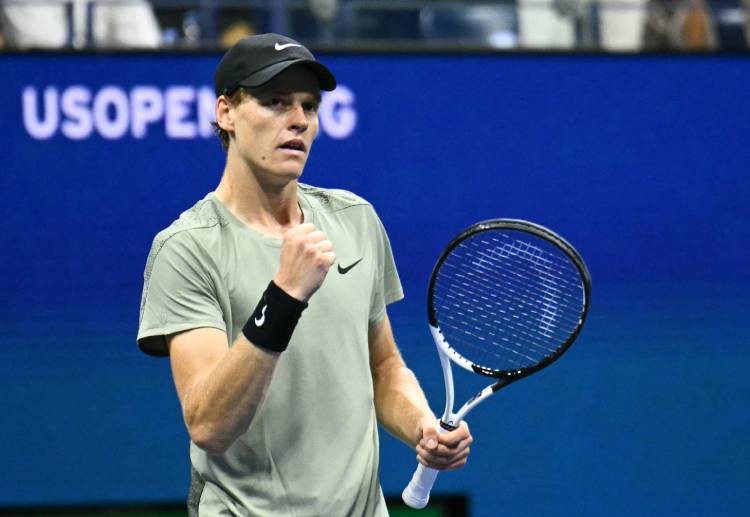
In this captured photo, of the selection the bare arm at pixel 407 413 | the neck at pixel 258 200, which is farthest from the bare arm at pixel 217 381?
the bare arm at pixel 407 413

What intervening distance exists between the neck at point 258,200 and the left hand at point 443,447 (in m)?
0.44

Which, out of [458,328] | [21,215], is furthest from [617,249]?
[21,215]

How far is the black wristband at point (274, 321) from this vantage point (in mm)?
1879

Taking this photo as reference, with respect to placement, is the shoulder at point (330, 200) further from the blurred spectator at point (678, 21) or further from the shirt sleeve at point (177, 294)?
the blurred spectator at point (678, 21)

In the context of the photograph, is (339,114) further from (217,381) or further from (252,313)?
(217,381)

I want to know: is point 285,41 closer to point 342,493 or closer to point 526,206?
point 342,493

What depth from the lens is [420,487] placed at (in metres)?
2.26

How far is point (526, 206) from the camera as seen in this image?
401 centimetres

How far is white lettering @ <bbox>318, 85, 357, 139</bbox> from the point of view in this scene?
400 cm

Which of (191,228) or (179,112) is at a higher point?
(179,112)

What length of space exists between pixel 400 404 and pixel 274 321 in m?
0.50

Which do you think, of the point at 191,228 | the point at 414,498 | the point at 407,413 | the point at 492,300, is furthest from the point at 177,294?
the point at 492,300

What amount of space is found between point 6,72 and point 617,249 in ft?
6.70

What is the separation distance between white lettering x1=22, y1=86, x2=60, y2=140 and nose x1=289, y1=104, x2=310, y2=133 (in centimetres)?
202
